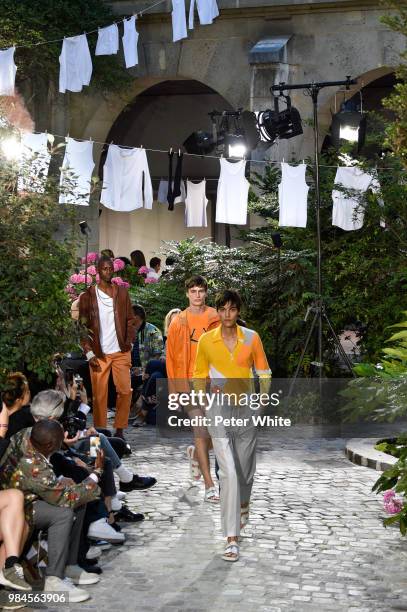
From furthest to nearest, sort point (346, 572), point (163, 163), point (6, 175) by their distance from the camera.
A: point (163, 163)
point (6, 175)
point (346, 572)

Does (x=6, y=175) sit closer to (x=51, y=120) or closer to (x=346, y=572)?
(x=346, y=572)

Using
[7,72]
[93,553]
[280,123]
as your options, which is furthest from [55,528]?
[7,72]

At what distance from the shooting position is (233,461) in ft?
30.1

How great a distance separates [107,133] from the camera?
85.5 ft

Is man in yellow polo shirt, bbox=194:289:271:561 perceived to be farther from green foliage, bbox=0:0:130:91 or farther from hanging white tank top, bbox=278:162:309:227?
green foliage, bbox=0:0:130:91

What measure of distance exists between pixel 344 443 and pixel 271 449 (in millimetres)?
947

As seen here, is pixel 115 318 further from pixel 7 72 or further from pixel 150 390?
pixel 7 72

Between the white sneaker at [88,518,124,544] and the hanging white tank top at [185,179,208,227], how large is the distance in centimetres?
1528

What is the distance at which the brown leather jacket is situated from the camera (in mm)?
13484

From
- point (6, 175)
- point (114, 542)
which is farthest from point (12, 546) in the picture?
point (6, 175)

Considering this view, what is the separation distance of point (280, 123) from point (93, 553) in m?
12.6

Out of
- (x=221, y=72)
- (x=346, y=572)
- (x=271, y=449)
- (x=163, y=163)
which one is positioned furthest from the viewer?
(x=163, y=163)

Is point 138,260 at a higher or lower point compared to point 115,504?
higher

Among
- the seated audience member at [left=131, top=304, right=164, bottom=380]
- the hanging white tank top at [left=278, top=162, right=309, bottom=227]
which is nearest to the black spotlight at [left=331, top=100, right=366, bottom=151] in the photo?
the hanging white tank top at [left=278, top=162, right=309, bottom=227]
